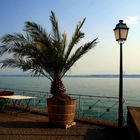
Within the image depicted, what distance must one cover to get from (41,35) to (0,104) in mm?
4015

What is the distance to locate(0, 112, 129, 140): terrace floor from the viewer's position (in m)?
9.18

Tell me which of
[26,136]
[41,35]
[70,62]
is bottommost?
[26,136]

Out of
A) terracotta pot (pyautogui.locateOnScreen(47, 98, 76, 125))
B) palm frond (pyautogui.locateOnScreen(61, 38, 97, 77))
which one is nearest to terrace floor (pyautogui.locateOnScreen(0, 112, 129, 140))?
terracotta pot (pyautogui.locateOnScreen(47, 98, 76, 125))

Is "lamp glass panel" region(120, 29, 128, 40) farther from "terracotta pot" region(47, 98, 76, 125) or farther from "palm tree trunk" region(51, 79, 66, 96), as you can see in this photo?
"palm tree trunk" region(51, 79, 66, 96)

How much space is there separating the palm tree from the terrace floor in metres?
1.43

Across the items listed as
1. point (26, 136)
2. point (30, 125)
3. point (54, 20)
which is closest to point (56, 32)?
point (54, 20)

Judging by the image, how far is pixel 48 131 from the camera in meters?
10.0

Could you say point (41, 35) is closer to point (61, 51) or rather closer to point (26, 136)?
point (61, 51)

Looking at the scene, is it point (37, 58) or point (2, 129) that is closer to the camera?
point (2, 129)

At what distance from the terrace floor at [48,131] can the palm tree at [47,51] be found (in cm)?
143

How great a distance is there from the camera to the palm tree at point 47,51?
11633 mm

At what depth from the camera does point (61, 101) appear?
11000 millimetres

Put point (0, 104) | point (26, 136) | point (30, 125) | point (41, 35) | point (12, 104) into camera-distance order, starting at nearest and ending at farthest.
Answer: point (26, 136), point (30, 125), point (41, 35), point (0, 104), point (12, 104)

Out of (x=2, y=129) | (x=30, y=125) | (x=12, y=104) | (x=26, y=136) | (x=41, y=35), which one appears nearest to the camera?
(x=26, y=136)
